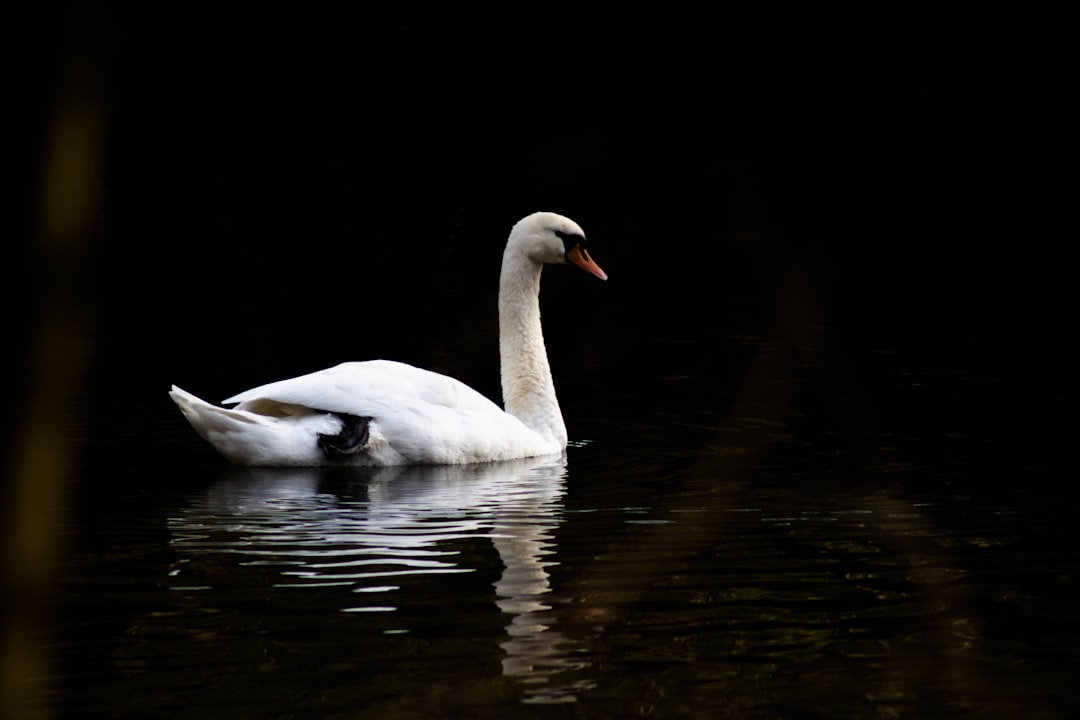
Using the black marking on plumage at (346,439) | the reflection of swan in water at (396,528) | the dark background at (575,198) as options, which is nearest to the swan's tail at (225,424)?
the reflection of swan in water at (396,528)

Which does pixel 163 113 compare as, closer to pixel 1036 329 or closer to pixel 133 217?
pixel 133 217

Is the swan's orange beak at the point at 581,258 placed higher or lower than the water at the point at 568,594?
higher

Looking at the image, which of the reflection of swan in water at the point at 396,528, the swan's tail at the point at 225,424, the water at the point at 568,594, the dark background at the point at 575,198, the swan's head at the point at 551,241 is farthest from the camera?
the dark background at the point at 575,198

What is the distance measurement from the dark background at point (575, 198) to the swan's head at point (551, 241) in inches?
52.8

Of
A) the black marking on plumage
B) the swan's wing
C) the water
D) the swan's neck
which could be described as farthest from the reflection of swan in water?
the swan's neck

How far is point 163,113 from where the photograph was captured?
36656mm

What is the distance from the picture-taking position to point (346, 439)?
369 inches

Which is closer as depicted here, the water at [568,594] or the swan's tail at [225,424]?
the water at [568,594]

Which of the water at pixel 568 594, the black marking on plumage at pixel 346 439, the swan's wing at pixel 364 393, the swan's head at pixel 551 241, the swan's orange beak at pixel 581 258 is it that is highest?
the swan's head at pixel 551 241

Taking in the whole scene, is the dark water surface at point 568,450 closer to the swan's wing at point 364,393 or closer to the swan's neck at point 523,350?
the swan's wing at point 364,393

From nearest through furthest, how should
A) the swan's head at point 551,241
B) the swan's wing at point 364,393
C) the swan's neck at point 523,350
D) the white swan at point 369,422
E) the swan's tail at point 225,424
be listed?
the swan's tail at point 225,424
the white swan at point 369,422
the swan's wing at point 364,393
the swan's neck at point 523,350
the swan's head at point 551,241

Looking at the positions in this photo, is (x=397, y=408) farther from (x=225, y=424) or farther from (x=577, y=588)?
(x=577, y=588)

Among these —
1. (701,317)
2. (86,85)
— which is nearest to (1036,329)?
(701,317)

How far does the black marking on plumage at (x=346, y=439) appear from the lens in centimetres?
934
